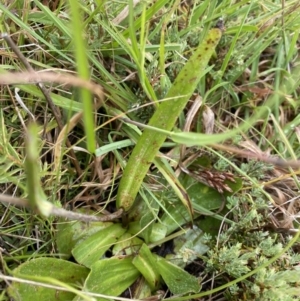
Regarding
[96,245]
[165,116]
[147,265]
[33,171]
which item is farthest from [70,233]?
[33,171]

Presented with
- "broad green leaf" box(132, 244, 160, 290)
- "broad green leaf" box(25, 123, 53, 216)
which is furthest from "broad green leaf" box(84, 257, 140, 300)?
"broad green leaf" box(25, 123, 53, 216)

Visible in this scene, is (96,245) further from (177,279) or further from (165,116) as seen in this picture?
(165,116)

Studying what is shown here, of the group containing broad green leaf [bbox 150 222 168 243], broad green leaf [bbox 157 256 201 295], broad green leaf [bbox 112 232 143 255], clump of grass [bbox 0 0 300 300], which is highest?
clump of grass [bbox 0 0 300 300]

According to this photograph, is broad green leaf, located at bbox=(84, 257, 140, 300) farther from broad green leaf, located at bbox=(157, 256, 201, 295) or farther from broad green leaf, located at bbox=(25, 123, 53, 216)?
broad green leaf, located at bbox=(25, 123, 53, 216)

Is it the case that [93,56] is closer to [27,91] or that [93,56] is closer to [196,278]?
[27,91]

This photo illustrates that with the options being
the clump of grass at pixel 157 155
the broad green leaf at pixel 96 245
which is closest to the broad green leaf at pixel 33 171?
the clump of grass at pixel 157 155

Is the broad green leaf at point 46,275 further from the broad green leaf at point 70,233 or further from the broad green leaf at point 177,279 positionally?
the broad green leaf at point 177,279
